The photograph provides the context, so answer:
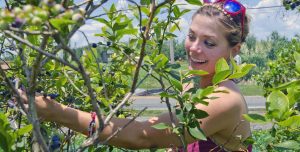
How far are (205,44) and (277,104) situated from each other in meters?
0.59

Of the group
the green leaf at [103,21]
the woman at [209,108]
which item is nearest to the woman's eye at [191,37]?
the woman at [209,108]

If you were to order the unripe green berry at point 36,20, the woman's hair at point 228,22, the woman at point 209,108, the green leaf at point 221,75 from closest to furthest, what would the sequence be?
the unripe green berry at point 36,20 → the green leaf at point 221,75 → the woman at point 209,108 → the woman's hair at point 228,22

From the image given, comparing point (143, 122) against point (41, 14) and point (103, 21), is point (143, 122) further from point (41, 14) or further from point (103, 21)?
point (41, 14)

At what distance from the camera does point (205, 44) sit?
1.63 meters

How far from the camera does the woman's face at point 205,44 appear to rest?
160 centimetres

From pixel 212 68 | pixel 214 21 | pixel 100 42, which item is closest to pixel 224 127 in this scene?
pixel 212 68

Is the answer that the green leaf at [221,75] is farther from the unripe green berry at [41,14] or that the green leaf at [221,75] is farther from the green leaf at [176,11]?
the unripe green berry at [41,14]

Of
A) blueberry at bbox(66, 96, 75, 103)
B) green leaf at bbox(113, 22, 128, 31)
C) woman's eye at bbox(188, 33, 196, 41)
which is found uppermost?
green leaf at bbox(113, 22, 128, 31)

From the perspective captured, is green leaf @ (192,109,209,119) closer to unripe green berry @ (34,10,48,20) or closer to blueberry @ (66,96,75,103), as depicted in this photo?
unripe green berry @ (34,10,48,20)

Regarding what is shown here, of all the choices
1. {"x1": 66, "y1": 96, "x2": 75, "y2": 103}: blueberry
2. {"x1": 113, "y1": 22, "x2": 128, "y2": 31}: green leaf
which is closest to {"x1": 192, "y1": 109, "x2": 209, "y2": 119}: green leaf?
{"x1": 113, "y1": 22, "x2": 128, "y2": 31}: green leaf

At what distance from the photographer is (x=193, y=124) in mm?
1223

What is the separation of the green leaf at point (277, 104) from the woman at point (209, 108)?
324 mm

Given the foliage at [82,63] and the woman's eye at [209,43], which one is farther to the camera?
the woman's eye at [209,43]

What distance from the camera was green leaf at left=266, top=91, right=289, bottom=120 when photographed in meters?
1.06
